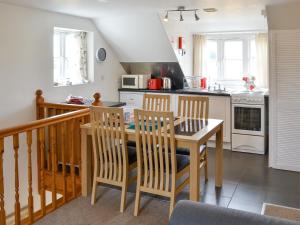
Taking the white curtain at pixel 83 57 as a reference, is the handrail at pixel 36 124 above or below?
below

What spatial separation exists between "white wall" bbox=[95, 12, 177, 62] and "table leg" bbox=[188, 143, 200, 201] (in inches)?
109

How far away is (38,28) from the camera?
4.75 m

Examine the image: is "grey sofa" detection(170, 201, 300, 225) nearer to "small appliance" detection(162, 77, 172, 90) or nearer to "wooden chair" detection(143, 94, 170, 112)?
"wooden chair" detection(143, 94, 170, 112)

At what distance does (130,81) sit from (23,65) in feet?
7.84

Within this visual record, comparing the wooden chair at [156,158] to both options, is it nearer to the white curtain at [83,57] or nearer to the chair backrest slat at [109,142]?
the chair backrest slat at [109,142]

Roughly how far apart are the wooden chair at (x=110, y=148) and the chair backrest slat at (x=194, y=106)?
1194mm

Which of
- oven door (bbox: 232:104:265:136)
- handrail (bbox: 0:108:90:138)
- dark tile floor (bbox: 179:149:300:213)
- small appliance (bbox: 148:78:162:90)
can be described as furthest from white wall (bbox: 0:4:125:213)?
oven door (bbox: 232:104:265:136)

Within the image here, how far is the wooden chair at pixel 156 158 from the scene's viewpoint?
3061mm

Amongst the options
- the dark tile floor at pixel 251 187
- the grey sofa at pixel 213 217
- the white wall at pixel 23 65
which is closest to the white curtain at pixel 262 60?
the dark tile floor at pixel 251 187

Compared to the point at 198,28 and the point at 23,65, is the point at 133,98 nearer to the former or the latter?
the point at 198,28

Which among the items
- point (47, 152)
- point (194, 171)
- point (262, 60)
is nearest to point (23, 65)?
point (47, 152)

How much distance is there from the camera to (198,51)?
22.0 feet

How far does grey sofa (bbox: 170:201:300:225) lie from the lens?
5.00ft

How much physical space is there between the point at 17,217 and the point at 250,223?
221 cm
